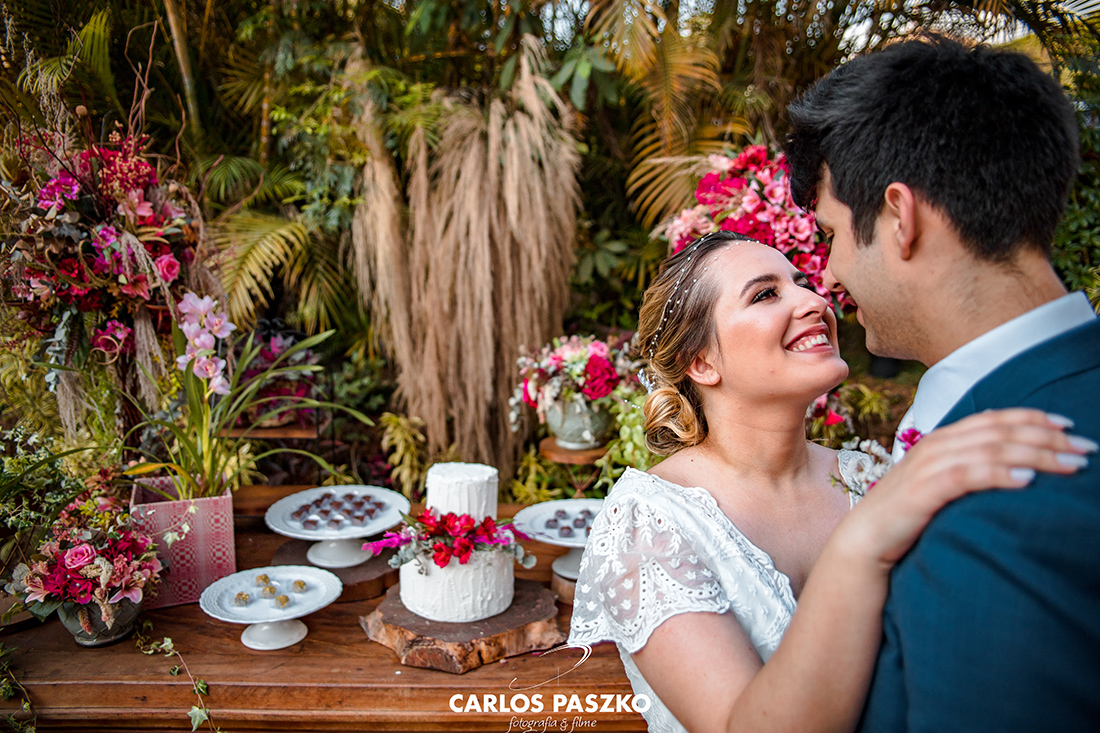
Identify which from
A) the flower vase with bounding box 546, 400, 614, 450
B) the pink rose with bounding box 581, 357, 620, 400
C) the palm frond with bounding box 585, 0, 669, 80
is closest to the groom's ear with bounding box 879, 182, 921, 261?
the pink rose with bounding box 581, 357, 620, 400

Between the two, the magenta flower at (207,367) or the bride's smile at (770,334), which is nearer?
the bride's smile at (770,334)

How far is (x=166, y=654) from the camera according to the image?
1.64 meters

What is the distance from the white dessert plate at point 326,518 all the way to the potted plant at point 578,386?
95 centimetres

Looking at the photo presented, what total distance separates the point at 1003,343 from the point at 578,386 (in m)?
2.37

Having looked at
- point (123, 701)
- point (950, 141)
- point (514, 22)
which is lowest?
point (123, 701)

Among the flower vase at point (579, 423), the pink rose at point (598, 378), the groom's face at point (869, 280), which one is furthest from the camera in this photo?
the flower vase at point (579, 423)

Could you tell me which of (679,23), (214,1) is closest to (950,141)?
(679,23)

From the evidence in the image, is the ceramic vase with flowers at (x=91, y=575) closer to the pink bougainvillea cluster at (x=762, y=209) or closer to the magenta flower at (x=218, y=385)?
the magenta flower at (x=218, y=385)

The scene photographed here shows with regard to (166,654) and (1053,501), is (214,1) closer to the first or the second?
(166,654)

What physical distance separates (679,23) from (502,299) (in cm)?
222

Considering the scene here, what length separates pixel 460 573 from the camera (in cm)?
173

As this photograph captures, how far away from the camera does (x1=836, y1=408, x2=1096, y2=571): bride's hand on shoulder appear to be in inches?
21.7

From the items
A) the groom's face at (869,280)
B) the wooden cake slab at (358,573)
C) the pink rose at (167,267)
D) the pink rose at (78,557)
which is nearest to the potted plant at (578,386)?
the wooden cake slab at (358,573)

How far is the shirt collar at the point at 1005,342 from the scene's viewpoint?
66 centimetres
